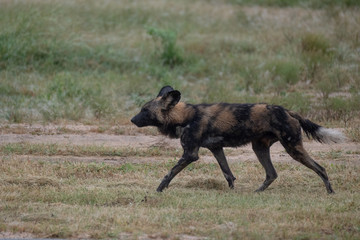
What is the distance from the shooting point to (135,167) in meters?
7.93

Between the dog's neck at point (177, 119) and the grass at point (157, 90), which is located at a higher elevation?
the dog's neck at point (177, 119)

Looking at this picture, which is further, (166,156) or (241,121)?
(166,156)

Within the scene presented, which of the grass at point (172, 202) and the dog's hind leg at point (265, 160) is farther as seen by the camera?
the dog's hind leg at point (265, 160)

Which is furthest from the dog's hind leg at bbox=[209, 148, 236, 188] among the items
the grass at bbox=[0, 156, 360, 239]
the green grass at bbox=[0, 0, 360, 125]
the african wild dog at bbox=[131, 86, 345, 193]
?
the green grass at bbox=[0, 0, 360, 125]

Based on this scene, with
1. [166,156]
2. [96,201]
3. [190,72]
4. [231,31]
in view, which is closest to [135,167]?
[166,156]

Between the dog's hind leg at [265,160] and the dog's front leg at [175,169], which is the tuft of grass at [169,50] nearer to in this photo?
the dog's hind leg at [265,160]

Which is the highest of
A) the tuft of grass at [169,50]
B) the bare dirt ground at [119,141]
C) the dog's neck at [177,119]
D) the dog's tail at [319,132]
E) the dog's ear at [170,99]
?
the dog's ear at [170,99]

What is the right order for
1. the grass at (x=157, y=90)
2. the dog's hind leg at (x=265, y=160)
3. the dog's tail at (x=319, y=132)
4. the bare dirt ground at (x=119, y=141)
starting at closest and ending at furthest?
the grass at (x=157, y=90)
the dog's tail at (x=319, y=132)
the dog's hind leg at (x=265, y=160)
the bare dirt ground at (x=119, y=141)

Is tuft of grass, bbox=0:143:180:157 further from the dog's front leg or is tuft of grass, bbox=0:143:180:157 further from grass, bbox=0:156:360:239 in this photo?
the dog's front leg

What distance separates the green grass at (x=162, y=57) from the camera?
11.2 metres

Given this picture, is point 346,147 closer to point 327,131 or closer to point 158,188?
point 327,131

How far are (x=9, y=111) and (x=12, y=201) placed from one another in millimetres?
4461

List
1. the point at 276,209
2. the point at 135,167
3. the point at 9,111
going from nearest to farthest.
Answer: the point at 276,209, the point at 135,167, the point at 9,111

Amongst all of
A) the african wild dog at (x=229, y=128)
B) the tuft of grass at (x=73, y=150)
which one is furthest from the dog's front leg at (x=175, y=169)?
the tuft of grass at (x=73, y=150)
